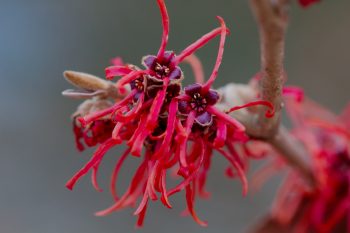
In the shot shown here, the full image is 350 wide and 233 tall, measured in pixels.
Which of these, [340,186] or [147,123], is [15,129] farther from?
[147,123]

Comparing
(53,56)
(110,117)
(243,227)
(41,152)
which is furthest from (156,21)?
(110,117)

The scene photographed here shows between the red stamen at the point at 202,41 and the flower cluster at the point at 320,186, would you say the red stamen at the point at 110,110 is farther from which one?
the flower cluster at the point at 320,186

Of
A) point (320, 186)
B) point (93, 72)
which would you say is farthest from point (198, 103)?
point (93, 72)

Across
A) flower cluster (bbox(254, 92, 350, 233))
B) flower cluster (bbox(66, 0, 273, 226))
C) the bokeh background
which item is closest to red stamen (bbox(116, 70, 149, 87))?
flower cluster (bbox(66, 0, 273, 226))

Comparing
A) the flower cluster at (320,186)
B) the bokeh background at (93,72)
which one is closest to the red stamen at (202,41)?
the flower cluster at (320,186)

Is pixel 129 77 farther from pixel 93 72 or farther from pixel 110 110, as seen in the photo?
pixel 93 72

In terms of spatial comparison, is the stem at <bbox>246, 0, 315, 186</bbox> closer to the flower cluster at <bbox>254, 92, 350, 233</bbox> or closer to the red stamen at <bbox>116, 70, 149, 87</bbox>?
the red stamen at <bbox>116, 70, 149, 87</bbox>
